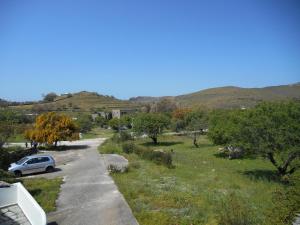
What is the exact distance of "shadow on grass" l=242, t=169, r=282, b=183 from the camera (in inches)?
1082

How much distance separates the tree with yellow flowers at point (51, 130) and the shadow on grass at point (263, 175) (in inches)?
1070

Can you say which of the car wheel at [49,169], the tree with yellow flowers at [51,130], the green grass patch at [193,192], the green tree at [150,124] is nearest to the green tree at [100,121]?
the green tree at [150,124]

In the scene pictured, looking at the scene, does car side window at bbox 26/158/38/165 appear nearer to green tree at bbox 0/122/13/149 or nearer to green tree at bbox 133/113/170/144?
green tree at bbox 0/122/13/149

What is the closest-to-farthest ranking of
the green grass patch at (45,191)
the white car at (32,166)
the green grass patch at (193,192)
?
1. the green grass patch at (193,192)
2. the green grass patch at (45,191)
3. the white car at (32,166)

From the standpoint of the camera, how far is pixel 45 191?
69.2 ft

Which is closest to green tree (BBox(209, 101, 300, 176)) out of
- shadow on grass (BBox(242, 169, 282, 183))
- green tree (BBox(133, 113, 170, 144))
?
shadow on grass (BBox(242, 169, 282, 183))

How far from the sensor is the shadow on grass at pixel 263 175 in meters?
27.5

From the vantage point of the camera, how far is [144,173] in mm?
26516

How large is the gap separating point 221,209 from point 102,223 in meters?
5.06

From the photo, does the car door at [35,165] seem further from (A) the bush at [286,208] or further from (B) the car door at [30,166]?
(A) the bush at [286,208]

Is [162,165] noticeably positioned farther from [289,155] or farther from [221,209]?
[221,209]

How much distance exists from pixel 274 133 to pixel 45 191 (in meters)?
16.9

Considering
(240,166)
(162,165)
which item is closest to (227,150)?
(240,166)

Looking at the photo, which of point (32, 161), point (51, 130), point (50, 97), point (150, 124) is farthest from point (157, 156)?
point (50, 97)
